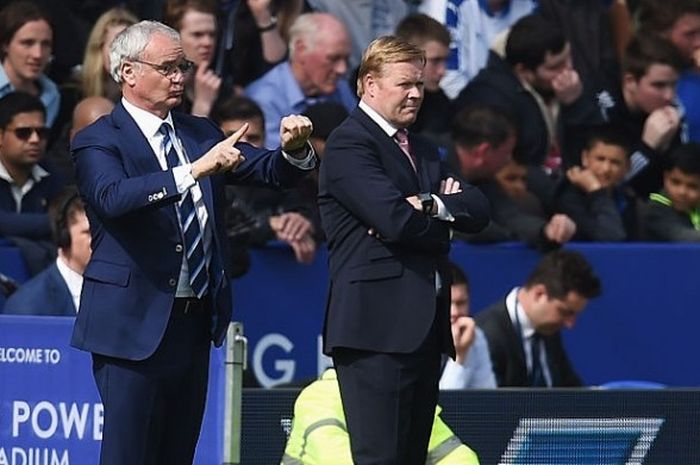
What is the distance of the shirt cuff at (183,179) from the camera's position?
5719 millimetres

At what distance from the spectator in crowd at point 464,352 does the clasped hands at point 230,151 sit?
128 inches

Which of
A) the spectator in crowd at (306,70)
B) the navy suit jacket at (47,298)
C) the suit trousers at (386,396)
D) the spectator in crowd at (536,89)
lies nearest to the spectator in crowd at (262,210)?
the spectator in crowd at (306,70)

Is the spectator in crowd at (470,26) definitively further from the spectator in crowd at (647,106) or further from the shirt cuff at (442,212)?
the shirt cuff at (442,212)

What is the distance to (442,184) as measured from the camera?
6.56 metres

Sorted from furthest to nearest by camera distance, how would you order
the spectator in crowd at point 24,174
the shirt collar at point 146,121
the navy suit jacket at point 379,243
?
the spectator in crowd at point 24,174
the navy suit jacket at point 379,243
the shirt collar at point 146,121

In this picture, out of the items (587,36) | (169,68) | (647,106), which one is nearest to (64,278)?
(169,68)

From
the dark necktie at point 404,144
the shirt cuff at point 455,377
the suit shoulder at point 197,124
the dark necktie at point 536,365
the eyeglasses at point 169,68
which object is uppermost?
the eyeglasses at point 169,68

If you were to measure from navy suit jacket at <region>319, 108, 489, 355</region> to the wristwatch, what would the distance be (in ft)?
0.13

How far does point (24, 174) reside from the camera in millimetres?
9531

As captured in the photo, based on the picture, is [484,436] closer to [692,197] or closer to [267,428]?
[267,428]

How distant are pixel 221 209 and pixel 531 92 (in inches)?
213

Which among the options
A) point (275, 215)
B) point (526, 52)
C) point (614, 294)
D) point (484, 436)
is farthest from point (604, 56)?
point (484, 436)

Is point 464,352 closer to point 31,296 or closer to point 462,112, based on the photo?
point 462,112

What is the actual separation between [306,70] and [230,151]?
505 cm
